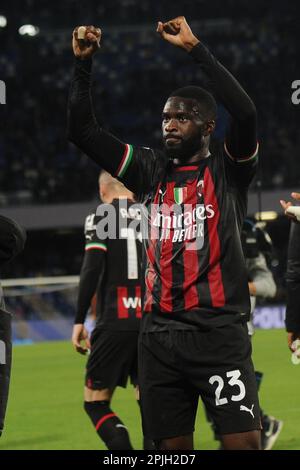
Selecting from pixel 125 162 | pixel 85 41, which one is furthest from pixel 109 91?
pixel 85 41

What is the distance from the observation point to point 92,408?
652cm

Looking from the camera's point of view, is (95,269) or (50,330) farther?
(50,330)

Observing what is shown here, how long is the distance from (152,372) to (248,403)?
44 cm

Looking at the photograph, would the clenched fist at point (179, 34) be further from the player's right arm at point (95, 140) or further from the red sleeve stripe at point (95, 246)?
the red sleeve stripe at point (95, 246)

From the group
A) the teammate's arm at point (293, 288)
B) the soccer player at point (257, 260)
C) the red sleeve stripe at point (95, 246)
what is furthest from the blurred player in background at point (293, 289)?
the red sleeve stripe at point (95, 246)

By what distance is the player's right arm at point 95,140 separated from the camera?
4.18 metres

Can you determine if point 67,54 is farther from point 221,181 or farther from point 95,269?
point 221,181

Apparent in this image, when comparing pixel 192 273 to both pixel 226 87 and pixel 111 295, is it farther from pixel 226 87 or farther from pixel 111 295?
pixel 111 295

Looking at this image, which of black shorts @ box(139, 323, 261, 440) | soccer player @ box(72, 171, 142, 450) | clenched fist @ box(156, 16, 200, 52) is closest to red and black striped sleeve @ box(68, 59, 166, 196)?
clenched fist @ box(156, 16, 200, 52)

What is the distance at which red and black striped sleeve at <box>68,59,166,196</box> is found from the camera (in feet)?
13.9

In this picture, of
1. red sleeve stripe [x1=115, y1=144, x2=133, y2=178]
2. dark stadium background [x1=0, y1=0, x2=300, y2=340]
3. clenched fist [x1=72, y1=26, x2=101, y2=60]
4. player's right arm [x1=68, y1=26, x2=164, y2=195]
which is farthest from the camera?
dark stadium background [x1=0, y1=0, x2=300, y2=340]

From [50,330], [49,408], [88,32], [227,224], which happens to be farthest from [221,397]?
[50,330]

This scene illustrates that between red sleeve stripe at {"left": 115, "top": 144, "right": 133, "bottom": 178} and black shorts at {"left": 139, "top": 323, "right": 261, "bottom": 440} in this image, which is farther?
red sleeve stripe at {"left": 115, "top": 144, "right": 133, "bottom": 178}

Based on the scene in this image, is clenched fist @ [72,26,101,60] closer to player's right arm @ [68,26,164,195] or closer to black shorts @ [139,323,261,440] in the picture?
player's right arm @ [68,26,164,195]
